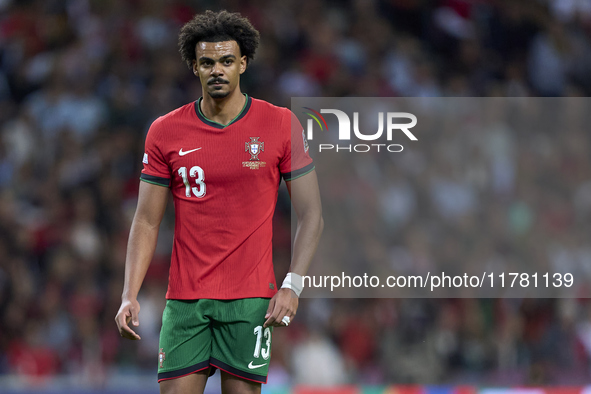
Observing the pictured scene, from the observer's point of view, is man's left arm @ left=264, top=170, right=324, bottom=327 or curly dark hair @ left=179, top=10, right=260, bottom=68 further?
curly dark hair @ left=179, top=10, right=260, bottom=68

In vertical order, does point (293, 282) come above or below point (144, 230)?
below

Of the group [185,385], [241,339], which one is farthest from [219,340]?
[185,385]

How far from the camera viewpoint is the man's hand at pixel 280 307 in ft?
8.98

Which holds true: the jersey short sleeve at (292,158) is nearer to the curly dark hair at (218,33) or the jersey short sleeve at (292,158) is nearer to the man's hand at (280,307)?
the curly dark hair at (218,33)

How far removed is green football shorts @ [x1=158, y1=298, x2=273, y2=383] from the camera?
9.21 ft

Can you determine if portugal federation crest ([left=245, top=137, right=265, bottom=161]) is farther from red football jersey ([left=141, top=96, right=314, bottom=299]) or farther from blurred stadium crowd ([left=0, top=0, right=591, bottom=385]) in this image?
blurred stadium crowd ([left=0, top=0, right=591, bottom=385])

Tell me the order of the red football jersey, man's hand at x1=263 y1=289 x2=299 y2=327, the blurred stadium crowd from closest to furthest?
man's hand at x1=263 y1=289 x2=299 y2=327 < the red football jersey < the blurred stadium crowd

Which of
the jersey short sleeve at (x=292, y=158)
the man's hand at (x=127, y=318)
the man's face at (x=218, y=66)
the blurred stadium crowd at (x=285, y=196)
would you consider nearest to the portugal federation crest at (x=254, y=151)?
the jersey short sleeve at (x=292, y=158)

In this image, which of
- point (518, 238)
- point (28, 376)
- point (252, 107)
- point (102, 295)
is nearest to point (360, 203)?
point (518, 238)

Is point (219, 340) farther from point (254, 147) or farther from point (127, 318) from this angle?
point (254, 147)

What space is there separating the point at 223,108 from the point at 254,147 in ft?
0.67

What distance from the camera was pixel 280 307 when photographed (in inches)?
108

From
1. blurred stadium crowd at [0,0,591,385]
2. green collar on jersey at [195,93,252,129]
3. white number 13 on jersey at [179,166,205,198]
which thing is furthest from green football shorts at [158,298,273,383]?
blurred stadium crowd at [0,0,591,385]

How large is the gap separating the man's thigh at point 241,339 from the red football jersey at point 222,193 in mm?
49
